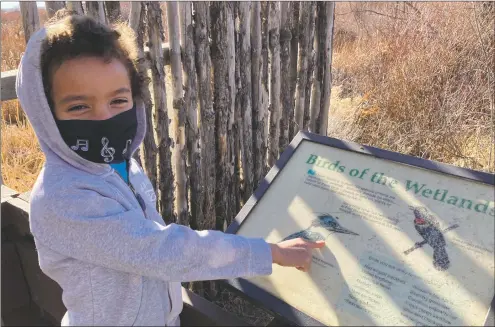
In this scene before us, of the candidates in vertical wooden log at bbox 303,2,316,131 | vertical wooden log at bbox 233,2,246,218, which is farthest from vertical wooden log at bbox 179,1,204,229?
vertical wooden log at bbox 303,2,316,131

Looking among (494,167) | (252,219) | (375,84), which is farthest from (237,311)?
(375,84)

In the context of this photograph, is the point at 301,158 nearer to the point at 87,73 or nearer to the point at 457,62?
the point at 87,73

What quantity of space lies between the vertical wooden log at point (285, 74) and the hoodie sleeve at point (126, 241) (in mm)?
2188

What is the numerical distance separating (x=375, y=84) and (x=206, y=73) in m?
3.67

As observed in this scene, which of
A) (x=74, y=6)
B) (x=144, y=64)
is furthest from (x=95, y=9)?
(x=144, y=64)

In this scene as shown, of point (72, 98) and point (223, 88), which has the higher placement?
point (72, 98)

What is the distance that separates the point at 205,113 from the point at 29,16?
106 centimetres

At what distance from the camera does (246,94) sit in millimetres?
3035

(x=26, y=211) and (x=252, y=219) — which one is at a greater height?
(x=252, y=219)

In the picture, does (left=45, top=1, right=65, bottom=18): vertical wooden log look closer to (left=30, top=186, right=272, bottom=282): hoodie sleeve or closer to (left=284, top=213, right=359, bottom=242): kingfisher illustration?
Result: (left=30, top=186, right=272, bottom=282): hoodie sleeve

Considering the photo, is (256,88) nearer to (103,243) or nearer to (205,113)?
(205,113)

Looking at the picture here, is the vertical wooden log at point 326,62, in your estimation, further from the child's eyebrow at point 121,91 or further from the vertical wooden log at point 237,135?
the child's eyebrow at point 121,91

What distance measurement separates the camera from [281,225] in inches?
70.2

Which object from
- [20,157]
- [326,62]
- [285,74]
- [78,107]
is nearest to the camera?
[78,107]
